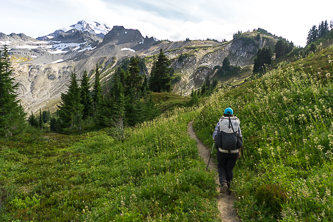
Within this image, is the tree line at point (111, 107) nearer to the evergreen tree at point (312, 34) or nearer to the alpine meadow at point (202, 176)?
the alpine meadow at point (202, 176)

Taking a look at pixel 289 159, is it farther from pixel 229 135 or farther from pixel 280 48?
pixel 280 48

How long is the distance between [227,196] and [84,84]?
57558 mm

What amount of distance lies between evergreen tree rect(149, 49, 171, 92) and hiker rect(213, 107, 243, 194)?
2412 inches

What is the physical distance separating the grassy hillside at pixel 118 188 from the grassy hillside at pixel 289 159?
4.21 feet

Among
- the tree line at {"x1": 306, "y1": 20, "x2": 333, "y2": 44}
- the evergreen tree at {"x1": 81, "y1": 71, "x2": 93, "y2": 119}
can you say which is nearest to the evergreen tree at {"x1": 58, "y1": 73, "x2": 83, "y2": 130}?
the evergreen tree at {"x1": 81, "y1": 71, "x2": 93, "y2": 119}

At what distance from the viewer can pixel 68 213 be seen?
612 cm

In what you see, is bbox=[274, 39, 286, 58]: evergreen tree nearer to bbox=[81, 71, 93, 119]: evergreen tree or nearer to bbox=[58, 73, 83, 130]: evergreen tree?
bbox=[81, 71, 93, 119]: evergreen tree

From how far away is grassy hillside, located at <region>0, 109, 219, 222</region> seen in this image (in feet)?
16.9

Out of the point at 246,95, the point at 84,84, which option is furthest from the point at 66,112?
the point at 246,95

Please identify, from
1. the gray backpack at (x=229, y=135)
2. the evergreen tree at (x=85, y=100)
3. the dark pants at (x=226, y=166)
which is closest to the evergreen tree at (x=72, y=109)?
the evergreen tree at (x=85, y=100)

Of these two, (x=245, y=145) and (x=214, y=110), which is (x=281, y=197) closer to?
(x=245, y=145)

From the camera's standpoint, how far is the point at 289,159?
225 inches

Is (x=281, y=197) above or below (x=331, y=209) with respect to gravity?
below

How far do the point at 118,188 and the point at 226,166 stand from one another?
4361mm
